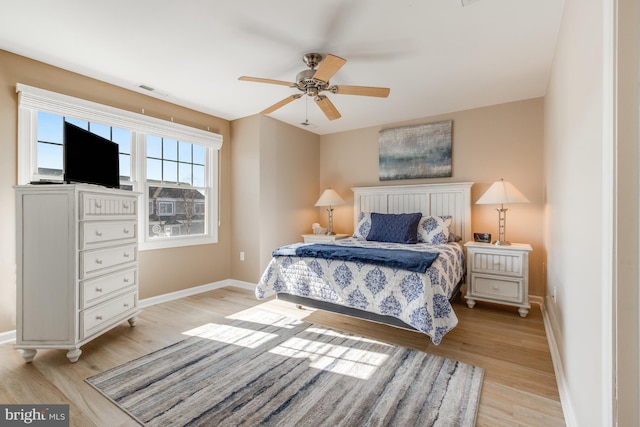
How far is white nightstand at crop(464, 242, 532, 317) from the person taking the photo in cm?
306

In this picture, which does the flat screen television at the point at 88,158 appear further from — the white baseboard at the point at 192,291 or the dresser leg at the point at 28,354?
the white baseboard at the point at 192,291

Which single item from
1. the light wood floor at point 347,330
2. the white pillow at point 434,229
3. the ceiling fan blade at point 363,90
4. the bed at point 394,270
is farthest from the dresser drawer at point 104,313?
the white pillow at point 434,229

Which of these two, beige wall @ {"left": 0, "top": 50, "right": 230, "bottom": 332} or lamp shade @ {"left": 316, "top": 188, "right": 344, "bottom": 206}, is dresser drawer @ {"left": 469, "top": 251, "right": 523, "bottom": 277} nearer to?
lamp shade @ {"left": 316, "top": 188, "right": 344, "bottom": 206}

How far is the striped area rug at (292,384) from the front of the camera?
5.26 feet

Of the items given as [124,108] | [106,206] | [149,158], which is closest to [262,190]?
[149,158]

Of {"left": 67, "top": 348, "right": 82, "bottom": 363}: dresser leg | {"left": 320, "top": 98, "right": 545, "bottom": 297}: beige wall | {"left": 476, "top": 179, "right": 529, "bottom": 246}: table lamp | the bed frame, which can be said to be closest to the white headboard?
the bed frame

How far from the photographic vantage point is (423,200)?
4137 millimetres

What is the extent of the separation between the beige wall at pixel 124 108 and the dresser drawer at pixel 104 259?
74 cm

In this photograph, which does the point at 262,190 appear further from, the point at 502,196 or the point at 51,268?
the point at 502,196

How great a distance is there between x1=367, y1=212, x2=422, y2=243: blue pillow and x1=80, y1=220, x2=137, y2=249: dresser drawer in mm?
2680

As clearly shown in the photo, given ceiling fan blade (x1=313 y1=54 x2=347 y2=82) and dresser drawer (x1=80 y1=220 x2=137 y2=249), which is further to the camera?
dresser drawer (x1=80 y1=220 x2=137 y2=249)

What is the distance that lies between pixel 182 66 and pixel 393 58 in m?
1.93

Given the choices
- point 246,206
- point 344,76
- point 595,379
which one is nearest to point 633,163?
point 595,379

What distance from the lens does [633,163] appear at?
2.73ft
